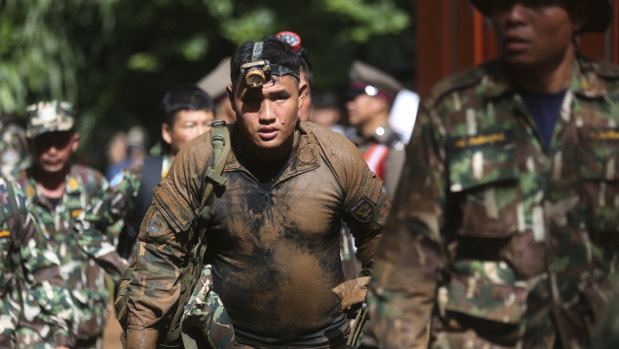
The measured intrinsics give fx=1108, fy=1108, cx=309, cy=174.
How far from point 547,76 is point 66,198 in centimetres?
502

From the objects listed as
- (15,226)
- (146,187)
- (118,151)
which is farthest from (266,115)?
(118,151)

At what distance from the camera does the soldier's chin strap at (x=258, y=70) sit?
485 cm

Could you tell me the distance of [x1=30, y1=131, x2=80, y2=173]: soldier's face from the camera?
311 inches

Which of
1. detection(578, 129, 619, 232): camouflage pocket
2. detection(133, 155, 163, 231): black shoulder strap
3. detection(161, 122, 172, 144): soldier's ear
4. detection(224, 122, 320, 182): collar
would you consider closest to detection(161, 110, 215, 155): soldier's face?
detection(161, 122, 172, 144): soldier's ear

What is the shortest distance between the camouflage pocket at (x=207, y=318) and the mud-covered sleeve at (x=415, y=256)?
1.51 m

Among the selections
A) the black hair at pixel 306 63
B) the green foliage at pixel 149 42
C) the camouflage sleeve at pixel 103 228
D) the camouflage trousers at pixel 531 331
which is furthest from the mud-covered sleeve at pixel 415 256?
the green foliage at pixel 149 42

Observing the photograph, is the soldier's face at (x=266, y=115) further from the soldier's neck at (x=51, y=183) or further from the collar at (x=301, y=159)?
the soldier's neck at (x=51, y=183)

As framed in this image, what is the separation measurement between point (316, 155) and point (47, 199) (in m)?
3.34

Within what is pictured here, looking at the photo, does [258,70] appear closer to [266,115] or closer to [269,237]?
[266,115]

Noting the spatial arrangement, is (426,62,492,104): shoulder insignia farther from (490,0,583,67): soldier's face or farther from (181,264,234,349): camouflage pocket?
(181,264,234,349): camouflage pocket

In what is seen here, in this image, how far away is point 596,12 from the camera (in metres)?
3.64

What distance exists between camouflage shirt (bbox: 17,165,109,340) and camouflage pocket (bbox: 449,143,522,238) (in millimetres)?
4415

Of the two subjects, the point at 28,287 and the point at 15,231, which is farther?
the point at 28,287

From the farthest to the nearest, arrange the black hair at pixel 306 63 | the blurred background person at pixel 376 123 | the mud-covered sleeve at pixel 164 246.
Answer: the blurred background person at pixel 376 123 < the black hair at pixel 306 63 < the mud-covered sleeve at pixel 164 246
